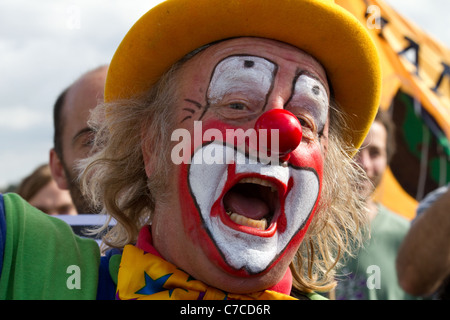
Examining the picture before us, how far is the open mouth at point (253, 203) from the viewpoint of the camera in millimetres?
1708

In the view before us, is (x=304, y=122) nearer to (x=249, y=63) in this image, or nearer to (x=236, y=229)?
(x=249, y=63)

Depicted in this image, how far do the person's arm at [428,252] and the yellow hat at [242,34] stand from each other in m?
0.85

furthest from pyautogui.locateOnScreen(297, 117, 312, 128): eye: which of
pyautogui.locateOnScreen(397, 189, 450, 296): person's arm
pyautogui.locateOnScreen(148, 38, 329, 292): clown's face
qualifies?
pyautogui.locateOnScreen(397, 189, 450, 296): person's arm

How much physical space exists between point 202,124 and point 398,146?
290cm

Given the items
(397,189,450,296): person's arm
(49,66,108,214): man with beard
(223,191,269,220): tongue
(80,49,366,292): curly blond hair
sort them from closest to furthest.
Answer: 1. (223,191,269,220): tongue
2. (80,49,366,292): curly blond hair
3. (397,189,450,296): person's arm
4. (49,66,108,214): man with beard

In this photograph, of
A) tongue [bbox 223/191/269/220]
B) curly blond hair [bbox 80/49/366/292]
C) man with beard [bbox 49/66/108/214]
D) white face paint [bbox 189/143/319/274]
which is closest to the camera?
white face paint [bbox 189/143/319/274]

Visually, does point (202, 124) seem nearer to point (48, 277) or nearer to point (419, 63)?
point (48, 277)

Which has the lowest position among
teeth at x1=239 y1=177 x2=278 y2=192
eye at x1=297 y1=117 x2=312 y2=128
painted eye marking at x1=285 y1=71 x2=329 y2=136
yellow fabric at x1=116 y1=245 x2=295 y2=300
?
yellow fabric at x1=116 y1=245 x2=295 y2=300

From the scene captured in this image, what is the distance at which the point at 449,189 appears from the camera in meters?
2.62

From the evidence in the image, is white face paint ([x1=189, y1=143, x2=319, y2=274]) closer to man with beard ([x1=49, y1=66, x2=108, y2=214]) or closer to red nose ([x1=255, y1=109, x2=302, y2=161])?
red nose ([x1=255, y1=109, x2=302, y2=161])

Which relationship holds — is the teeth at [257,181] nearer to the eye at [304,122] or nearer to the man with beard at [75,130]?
the eye at [304,122]

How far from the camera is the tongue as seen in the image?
5.86 feet

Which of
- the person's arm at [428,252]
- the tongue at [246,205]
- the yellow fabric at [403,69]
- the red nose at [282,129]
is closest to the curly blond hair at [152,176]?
the tongue at [246,205]

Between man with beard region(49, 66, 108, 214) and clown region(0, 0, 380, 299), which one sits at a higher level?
clown region(0, 0, 380, 299)
